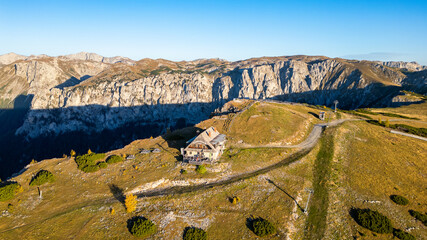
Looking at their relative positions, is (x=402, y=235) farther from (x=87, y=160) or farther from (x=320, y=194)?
(x=87, y=160)

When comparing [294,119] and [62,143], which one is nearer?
[294,119]

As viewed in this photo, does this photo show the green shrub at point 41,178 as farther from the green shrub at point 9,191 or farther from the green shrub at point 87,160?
the green shrub at point 87,160

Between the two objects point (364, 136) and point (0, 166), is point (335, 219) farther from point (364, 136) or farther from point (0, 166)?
point (0, 166)

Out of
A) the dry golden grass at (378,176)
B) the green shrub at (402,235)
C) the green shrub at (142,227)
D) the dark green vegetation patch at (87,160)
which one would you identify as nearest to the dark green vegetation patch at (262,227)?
the dry golden grass at (378,176)

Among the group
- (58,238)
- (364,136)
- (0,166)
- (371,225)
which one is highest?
(364,136)

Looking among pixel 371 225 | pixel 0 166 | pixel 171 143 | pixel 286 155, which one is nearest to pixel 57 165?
pixel 171 143

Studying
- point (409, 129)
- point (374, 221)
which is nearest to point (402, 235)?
point (374, 221)
